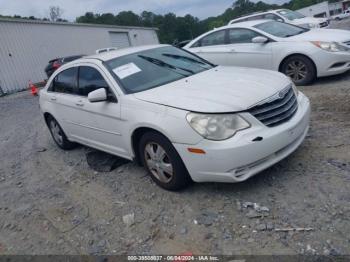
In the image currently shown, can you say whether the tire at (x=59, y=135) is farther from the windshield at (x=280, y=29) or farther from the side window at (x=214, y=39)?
the windshield at (x=280, y=29)

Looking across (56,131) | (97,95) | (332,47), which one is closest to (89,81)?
(97,95)

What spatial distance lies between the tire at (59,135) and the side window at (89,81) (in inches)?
49.6

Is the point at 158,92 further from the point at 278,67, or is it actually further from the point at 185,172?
the point at 278,67

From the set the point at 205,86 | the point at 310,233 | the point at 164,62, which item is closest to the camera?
the point at 310,233

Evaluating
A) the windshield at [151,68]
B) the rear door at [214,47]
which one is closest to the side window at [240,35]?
the rear door at [214,47]

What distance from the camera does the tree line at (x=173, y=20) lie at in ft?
229

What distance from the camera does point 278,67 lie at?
24.5 ft

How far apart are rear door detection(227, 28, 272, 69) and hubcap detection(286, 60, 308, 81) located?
1.42ft

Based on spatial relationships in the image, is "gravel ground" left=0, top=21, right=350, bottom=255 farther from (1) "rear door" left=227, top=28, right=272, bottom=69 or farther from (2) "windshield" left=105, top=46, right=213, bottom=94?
(1) "rear door" left=227, top=28, right=272, bottom=69

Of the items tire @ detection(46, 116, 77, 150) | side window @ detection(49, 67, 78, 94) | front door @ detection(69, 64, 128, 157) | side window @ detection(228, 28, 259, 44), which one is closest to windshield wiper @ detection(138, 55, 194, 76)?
front door @ detection(69, 64, 128, 157)

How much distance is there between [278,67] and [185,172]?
4.68m

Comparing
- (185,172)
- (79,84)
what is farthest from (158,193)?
(79,84)

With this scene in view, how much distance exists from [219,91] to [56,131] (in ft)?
11.8

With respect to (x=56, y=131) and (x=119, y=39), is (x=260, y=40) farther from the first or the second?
(x=119, y=39)
